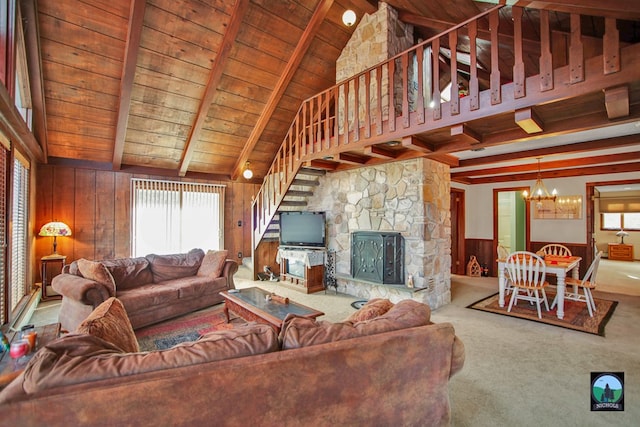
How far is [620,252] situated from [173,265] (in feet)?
42.6

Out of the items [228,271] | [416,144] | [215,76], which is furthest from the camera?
[228,271]

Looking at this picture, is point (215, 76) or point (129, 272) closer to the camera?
point (129, 272)

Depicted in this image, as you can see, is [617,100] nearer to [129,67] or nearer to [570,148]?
[570,148]

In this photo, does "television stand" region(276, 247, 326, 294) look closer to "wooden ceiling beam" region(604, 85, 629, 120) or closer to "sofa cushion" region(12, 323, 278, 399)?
"sofa cushion" region(12, 323, 278, 399)

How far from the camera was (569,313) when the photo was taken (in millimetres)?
4195

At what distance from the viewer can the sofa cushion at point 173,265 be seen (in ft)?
14.8

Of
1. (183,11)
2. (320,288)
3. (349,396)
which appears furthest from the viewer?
(320,288)

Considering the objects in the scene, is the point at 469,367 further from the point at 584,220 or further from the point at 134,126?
the point at 134,126

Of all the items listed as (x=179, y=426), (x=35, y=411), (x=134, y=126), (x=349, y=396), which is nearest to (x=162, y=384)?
(x=179, y=426)

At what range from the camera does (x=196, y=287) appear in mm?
4289

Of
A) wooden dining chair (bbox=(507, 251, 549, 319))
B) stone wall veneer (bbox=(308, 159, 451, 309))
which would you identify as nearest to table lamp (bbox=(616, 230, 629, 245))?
wooden dining chair (bbox=(507, 251, 549, 319))

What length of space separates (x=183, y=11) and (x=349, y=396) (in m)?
4.64

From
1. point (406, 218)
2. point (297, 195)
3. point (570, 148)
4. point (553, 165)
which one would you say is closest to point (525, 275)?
point (406, 218)
